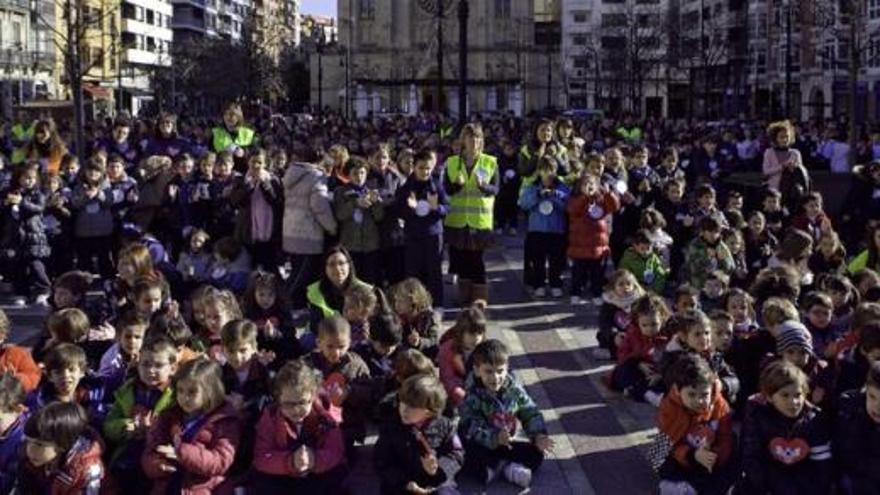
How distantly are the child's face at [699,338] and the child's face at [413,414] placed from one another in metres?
2.12

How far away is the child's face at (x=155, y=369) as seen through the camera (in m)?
6.96

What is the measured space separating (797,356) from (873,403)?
126 cm

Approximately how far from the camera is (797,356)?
7484 millimetres

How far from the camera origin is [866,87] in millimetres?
56500

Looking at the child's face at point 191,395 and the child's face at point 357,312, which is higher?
the child's face at point 357,312

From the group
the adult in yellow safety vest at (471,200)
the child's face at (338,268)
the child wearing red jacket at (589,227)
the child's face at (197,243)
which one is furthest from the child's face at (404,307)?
the child wearing red jacket at (589,227)

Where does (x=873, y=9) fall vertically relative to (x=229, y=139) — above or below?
above

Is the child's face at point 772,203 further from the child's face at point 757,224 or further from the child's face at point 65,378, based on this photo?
the child's face at point 65,378

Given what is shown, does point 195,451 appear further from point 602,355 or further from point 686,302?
point 602,355

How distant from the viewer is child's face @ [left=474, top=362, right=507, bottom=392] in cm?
704

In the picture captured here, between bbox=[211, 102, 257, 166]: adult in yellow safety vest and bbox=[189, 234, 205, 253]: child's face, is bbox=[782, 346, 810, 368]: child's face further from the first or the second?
bbox=[211, 102, 257, 166]: adult in yellow safety vest

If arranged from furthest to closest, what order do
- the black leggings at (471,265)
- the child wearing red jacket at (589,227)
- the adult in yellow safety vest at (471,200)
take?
the child wearing red jacket at (589,227) → the black leggings at (471,265) → the adult in yellow safety vest at (471,200)

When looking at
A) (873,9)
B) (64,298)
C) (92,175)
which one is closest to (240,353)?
(64,298)

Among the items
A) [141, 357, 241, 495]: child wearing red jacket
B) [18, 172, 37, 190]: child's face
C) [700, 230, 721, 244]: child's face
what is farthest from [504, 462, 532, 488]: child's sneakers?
[18, 172, 37, 190]: child's face
